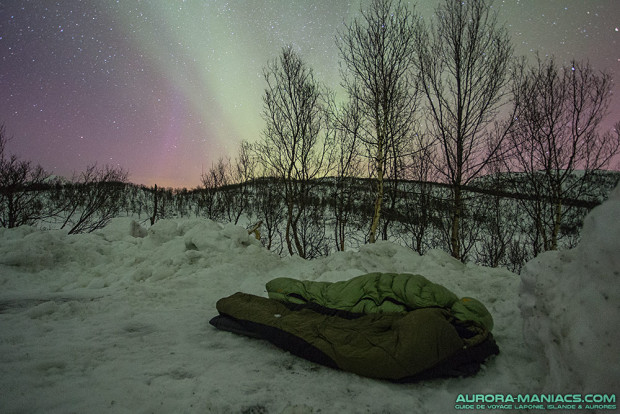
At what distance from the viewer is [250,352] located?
7.71ft

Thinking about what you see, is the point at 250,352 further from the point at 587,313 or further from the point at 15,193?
the point at 15,193

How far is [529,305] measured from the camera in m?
1.83

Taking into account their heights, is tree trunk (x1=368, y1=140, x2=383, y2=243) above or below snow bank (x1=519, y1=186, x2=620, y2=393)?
above

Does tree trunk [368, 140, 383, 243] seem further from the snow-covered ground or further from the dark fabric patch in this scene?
the dark fabric patch

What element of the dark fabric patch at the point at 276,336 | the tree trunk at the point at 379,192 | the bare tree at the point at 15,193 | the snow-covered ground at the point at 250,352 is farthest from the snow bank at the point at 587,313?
the bare tree at the point at 15,193

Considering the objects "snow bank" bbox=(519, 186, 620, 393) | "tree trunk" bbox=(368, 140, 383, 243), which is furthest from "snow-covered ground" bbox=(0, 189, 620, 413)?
"tree trunk" bbox=(368, 140, 383, 243)

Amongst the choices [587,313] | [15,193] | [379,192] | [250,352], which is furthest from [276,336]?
[15,193]

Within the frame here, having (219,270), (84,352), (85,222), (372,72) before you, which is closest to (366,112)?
(372,72)

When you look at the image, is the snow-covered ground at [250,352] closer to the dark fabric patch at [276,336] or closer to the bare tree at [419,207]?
the dark fabric patch at [276,336]

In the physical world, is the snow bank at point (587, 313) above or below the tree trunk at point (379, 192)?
below

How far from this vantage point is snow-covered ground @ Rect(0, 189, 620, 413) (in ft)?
4.33

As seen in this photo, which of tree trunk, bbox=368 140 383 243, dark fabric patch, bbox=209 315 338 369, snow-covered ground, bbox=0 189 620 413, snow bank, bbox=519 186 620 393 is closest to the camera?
snow bank, bbox=519 186 620 393

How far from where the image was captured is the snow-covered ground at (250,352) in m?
1.32

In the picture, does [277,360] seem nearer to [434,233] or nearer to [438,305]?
[438,305]
